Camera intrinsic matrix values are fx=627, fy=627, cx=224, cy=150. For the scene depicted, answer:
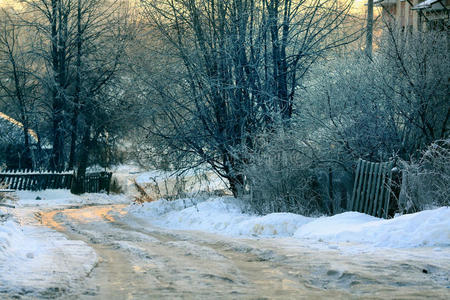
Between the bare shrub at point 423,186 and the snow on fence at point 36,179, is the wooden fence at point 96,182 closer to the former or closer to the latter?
the snow on fence at point 36,179

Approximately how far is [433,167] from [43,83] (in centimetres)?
2626

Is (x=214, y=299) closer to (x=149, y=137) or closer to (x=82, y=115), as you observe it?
(x=149, y=137)

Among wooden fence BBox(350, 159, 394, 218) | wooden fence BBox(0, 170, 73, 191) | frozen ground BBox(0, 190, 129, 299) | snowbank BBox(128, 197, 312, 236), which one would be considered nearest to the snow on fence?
wooden fence BBox(0, 170, 73, 191)

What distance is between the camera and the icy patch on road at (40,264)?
640 centimetres

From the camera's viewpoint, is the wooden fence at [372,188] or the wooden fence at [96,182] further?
the wooden fence at [96,182]

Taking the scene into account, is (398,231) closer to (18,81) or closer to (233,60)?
(233,60)

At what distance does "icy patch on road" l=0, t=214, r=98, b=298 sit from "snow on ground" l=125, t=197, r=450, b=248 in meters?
4.16

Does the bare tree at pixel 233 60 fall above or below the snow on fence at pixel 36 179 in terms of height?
above

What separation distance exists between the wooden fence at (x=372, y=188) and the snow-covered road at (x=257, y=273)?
3.55 meters

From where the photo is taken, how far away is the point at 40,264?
26.3 feet

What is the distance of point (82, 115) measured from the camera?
37.3 meters

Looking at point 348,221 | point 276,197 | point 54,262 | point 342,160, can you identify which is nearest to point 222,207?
point 276,197

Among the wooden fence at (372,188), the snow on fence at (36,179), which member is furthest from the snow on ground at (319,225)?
the snow on fence at (36,179)

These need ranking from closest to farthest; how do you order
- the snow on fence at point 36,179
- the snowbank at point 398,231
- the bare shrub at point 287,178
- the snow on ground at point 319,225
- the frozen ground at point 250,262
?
1. the frozen ground at point 250,262
2. the snowbank at point 398,231
3. the snow on ground at point 319,225
4. the bare shrub at point 287,178
5. the snow on fence at point 36,179
